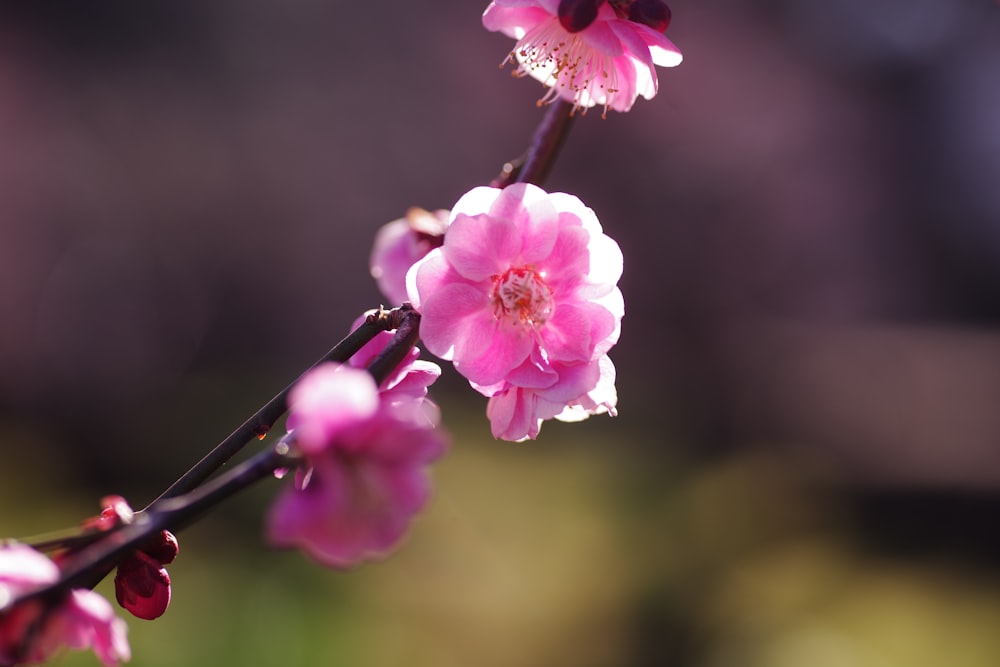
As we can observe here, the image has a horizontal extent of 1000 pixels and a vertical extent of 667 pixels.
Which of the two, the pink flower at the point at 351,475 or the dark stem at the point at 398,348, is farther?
the dark stem at the point at 398,348

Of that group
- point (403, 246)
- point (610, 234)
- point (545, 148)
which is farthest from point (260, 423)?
point (610, 234)

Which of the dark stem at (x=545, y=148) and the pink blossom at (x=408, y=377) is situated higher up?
the dark stem at (x=545, y=148)

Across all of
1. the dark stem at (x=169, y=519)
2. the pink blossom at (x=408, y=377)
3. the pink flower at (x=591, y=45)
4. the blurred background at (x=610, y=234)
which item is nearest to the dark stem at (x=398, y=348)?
the pink blossom at (x=408, y=377)

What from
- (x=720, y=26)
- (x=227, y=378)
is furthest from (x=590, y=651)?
(x=720, y=26)

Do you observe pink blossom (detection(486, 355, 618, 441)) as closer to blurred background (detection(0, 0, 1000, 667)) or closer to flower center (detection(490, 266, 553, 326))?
flower center (detection(490, 266, 553, 326))

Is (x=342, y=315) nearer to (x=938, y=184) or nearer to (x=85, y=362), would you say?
(x=85, y=362)

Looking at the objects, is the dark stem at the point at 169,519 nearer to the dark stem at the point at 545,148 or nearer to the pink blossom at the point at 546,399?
the pink blossom at the point at 546,399

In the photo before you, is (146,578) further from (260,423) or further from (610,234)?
(610,234)
